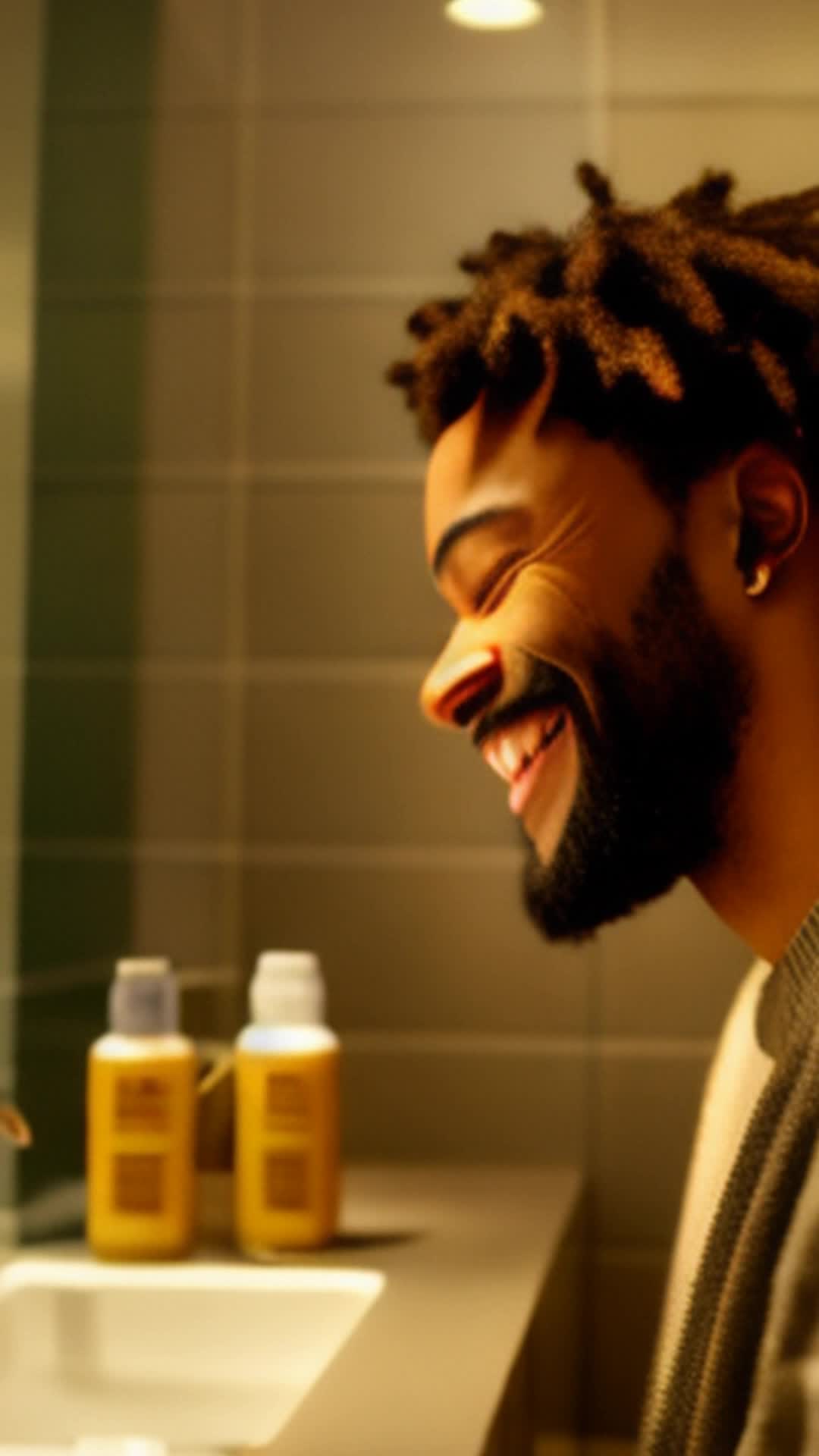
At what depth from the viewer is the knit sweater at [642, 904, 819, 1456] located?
676 millimetres

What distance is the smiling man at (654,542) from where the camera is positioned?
90 cm

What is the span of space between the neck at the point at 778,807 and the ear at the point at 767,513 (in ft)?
0.10

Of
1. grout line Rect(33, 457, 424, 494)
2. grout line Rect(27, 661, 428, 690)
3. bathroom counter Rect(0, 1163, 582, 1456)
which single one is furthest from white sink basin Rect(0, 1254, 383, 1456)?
grout line Rect(33, 457, 424, 494)

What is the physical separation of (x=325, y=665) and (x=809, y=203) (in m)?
0.81

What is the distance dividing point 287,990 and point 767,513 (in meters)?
0.50

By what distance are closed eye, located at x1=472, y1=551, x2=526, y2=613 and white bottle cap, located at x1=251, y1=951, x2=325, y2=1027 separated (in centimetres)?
34

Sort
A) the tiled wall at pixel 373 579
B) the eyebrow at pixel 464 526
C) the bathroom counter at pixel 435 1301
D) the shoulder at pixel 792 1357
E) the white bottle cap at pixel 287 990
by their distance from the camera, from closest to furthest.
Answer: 1. the shoulder at pixel 792 1357
2. the bathroom counter at pixel 435 1301
3. the eyebrow at pixel 464 526
4. the white bottle cap at pixel 287 990
5. the tiled wall at pixel 373 579

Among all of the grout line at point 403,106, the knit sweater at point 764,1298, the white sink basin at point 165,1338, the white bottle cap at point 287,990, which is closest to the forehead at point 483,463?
the knit sweater at point 764,1298

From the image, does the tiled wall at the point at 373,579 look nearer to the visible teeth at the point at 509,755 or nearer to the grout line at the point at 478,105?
the grout line at the point at 478,105

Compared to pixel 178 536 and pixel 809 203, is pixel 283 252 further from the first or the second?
pixel 809 203

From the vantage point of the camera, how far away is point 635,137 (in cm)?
170

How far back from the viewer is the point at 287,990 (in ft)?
4.16

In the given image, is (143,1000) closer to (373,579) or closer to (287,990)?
(287,990)

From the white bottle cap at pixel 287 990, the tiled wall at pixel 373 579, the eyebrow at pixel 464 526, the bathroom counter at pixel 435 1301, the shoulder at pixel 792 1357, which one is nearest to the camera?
the shoulder at pixel 792 1357
